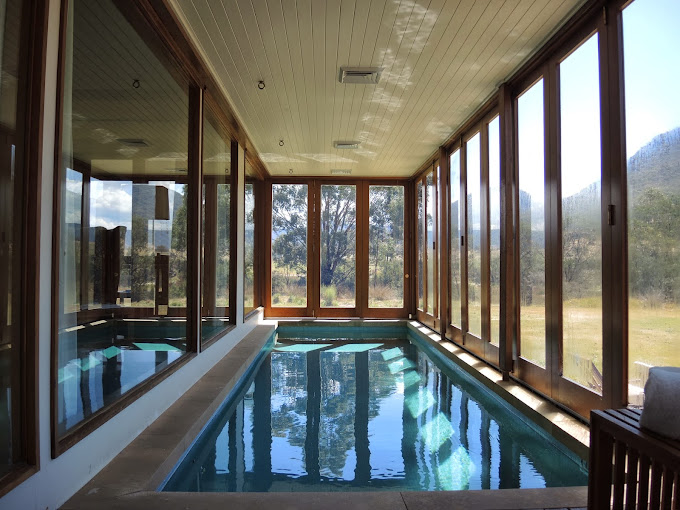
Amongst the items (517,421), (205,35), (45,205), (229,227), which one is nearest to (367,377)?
(517,421)

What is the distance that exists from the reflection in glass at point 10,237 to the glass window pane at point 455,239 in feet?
16.3

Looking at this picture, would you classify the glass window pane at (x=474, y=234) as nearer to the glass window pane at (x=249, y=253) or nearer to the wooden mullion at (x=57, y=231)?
the glass window pane at (x=249, y=253)

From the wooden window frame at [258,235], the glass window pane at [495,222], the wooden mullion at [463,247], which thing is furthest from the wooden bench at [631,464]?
the wooden window frame at [258,235]

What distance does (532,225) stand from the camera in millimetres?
3896

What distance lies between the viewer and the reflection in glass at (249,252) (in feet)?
22.4

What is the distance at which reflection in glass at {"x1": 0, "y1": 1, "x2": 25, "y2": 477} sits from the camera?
5.41ft

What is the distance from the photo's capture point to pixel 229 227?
5.87 metres

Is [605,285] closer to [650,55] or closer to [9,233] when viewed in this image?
[650,55]

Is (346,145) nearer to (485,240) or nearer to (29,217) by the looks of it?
(485,240)

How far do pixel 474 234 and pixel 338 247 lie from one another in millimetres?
3883

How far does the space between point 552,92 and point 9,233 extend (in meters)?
3.46

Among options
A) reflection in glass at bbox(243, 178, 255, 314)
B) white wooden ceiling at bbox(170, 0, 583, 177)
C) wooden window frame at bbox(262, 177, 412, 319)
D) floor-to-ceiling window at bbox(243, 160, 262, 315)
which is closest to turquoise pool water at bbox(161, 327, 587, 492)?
reflection in glass at bbox(243, 178, 255, 314)

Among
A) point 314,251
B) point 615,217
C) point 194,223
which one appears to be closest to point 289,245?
point 314,251

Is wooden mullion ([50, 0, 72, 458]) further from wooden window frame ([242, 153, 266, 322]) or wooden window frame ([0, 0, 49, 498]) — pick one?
wooden window frame ([242, 153, 266, 322])
